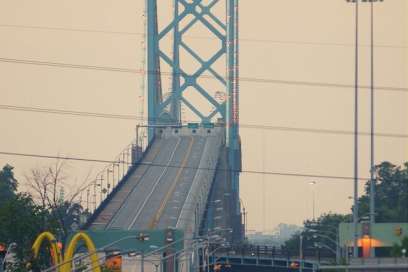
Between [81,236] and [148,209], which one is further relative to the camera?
[148,209]

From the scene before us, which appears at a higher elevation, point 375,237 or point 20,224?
point 20,224

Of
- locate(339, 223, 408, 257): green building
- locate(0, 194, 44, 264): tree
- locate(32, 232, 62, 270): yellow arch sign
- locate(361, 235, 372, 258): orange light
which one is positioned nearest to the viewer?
locate(32, 232, 62, 270): yellow arch sign

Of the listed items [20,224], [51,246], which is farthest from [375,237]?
[51,246]

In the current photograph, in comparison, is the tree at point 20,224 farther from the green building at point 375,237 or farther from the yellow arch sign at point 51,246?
the green building at point 375,237

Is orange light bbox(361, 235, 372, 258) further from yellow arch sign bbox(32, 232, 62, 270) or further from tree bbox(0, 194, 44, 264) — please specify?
yellow arch sign bbox(32, 232, 62, 270)

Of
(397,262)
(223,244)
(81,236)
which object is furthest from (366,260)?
(223,244)

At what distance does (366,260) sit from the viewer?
99938mm

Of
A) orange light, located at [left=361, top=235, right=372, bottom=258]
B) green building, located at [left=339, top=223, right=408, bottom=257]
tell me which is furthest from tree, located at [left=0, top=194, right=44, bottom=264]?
green building, located at [left=339, top=223, right=408, bottom=257]

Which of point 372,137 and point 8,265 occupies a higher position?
point 372,137

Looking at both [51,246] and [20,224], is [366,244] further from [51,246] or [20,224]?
[51,246]

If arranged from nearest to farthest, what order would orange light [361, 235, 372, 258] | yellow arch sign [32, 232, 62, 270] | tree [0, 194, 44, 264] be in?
1. yellow arch sign [32, 232, 62, 270]
2. tree [0, 194, 44, 264]
3. orange light [361, 235, 372, 258]

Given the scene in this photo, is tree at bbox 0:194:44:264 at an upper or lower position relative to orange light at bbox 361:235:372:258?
upper

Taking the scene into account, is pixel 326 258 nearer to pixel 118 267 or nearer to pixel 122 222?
pixel 122 222

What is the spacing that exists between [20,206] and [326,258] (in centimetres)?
7137
